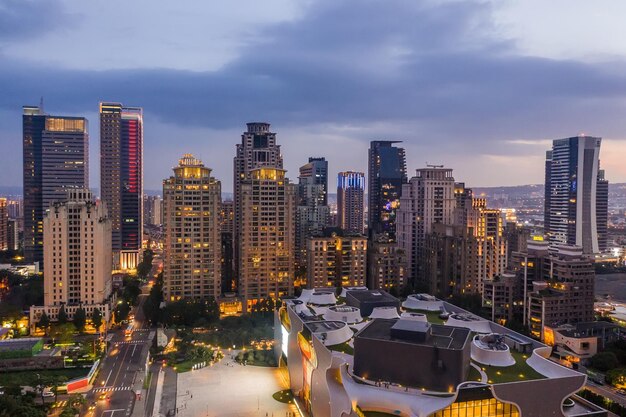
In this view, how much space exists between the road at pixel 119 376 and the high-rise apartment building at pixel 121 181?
49.5 m

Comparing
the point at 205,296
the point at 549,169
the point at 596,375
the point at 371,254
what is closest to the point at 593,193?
the point at 549,169

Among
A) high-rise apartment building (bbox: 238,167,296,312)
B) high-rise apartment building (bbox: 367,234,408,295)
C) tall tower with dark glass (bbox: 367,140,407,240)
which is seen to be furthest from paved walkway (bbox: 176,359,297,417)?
tall tower with dark glass (bbox: 367,140,407,240)

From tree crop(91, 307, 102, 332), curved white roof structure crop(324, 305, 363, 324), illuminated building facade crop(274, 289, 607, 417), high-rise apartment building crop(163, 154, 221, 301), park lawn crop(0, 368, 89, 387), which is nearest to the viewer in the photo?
illuminated building facade crop(274, 289, 607, 417)

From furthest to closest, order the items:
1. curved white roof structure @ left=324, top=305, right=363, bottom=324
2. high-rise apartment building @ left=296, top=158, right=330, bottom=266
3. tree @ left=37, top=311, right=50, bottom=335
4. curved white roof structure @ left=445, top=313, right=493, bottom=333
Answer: high-rise apartment building @ left=296, top=158, right=330, bottom=266
tree @ left=37, top=311, right=50, bottom=335
curved white roof structure @ left=324, top=305, right=363, bottom=324
curved white roof structure @ left=445, top=313, right=493, bottom=333

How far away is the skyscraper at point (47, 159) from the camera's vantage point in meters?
91.2

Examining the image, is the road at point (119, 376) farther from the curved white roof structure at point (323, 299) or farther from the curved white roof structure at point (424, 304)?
the curved white roof structure at point (424, 304)

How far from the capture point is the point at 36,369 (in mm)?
41875

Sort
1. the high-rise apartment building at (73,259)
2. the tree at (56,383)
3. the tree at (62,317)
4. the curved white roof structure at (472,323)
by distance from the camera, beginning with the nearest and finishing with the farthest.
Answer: the tree at (56,383) → the curved white roof structure at (472,323) → the tree at (62,317) → the high-rise apartment building at (73,259)

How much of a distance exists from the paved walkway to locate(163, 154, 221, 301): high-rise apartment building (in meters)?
18.0

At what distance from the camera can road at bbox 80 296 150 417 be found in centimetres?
3459

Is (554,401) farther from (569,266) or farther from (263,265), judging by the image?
(263,265)

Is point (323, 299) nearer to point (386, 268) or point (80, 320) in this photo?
point (386, 268)

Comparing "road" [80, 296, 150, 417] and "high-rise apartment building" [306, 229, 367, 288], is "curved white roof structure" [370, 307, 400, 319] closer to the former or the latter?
"road" [80, 296, 150, 417]

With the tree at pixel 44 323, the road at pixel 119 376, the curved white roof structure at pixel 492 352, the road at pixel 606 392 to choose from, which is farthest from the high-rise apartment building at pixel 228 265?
the curved white roof structure at pixel 492 352
